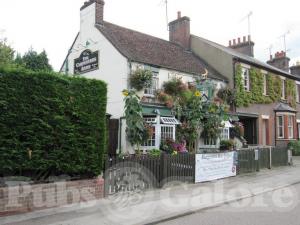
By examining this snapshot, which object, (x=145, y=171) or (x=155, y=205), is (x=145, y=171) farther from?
(x=155, y=205)

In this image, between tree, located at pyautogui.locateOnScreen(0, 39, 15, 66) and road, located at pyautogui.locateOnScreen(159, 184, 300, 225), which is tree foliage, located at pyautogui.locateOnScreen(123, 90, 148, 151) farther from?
tree, located at pyautogui.locateOnScreen(0, 39, 15, 66)

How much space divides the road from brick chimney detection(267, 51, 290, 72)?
27.1 m

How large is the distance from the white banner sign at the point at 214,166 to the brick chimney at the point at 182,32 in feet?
43.5

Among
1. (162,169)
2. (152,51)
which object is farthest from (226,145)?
(162,169)

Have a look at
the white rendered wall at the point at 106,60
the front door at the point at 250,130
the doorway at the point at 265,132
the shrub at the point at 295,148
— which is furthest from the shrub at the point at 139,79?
the shrub at the point at 295,148

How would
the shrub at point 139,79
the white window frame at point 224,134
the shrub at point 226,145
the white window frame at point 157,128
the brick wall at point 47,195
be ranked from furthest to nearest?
the white window frame at point 224,134
the shrub at point 226,145
the white window frame at point 157,128
the shrub at point 139,79
the brick wall at point 47,195

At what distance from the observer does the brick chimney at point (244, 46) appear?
108 feet

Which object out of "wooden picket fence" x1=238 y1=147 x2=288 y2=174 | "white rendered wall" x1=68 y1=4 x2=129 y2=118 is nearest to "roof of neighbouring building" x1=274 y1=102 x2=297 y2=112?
"wooden picket fence" x1=238 y1=147 x2=288 y2=174

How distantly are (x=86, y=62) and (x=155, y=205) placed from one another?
44.6 feet

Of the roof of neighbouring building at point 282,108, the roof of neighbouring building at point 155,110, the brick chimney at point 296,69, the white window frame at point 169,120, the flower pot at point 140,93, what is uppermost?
the brick chimney at point 296,69

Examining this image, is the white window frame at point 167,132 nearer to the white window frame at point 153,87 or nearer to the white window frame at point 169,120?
the white window frame at point 169,120

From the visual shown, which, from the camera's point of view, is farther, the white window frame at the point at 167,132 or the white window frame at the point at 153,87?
the white window frame at the point at 153,87

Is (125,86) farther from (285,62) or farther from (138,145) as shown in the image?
(285,62)

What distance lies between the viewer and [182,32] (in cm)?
2705
